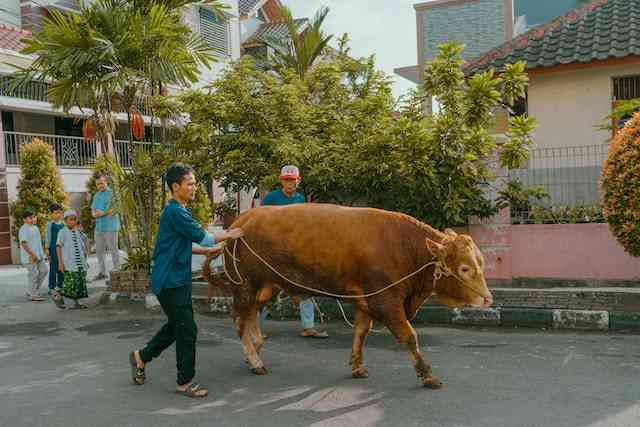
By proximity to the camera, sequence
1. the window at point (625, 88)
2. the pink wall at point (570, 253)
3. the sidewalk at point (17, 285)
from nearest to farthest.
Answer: the pink wall at point (570, 253) → the sidewalk at point (17, 285) → the window at point (625, 88)

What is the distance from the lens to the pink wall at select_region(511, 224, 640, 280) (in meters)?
8.94

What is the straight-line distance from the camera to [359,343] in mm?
5734

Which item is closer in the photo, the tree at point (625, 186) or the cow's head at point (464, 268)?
the cow's head at point (464, 268)

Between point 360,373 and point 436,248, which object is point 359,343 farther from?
point 436,248

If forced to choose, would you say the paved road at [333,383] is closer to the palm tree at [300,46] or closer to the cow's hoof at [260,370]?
the cow's hoof at [260,370]

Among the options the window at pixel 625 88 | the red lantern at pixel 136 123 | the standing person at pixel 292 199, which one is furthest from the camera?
the window at pixel 625 88

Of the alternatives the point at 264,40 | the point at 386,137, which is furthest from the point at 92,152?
the point at 386,137

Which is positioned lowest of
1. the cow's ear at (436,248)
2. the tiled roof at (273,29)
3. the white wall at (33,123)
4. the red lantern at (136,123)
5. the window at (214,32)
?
the cow's ear at (436,248)

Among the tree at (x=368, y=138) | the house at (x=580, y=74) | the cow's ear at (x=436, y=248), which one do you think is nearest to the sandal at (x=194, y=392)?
the cow's ear at (x=436, y=248)

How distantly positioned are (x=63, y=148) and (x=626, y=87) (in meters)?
16.2

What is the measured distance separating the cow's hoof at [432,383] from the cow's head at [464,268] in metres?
0.70

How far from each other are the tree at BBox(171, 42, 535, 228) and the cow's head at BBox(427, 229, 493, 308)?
332 centimetres

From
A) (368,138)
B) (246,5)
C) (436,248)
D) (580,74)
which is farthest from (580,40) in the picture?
(246,5)

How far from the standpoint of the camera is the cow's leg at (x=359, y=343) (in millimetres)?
5645
